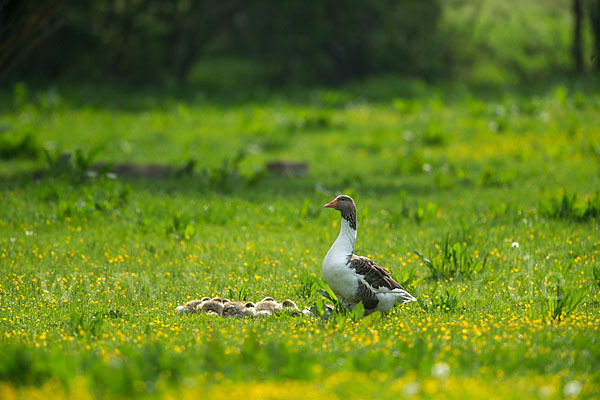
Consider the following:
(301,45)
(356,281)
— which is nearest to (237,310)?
(356,281)

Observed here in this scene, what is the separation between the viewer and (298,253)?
9789 millimetres

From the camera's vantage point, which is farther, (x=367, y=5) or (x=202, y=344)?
(x=367, y=5)

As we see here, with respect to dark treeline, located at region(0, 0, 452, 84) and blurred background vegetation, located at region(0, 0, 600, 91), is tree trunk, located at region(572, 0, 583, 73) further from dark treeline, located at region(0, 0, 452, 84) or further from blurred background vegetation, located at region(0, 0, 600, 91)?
dark treeline, located at region(0, 0, 452, 84)

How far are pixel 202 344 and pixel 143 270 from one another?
10.2 feet

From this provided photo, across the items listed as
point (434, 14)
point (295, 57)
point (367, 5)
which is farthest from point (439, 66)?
point (295, 57)

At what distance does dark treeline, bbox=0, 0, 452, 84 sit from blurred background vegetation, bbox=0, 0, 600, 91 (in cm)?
5

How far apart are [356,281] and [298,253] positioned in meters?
2.94

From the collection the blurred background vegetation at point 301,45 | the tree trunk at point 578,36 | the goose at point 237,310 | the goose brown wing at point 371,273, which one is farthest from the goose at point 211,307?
the tree trunk at point 578,36

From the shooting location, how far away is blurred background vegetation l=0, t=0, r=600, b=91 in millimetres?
28500

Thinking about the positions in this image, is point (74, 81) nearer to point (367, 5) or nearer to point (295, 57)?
point (295, 57)

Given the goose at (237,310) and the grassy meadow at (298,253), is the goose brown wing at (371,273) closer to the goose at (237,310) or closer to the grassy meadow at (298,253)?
the grassy meadow at (298,253)

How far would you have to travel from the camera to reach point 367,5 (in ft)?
95.3

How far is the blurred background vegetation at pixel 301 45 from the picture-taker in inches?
1122

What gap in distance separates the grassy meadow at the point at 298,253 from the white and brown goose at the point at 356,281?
0.27m
